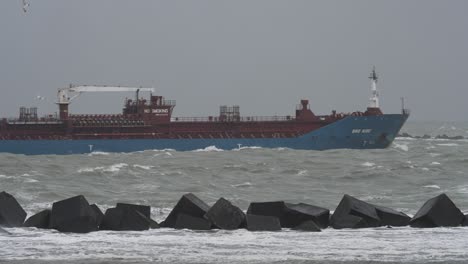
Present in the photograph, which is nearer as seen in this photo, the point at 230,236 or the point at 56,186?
the point at 230,236

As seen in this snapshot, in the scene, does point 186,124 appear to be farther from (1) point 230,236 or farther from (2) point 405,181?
(1) point 230,236

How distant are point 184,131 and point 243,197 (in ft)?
108

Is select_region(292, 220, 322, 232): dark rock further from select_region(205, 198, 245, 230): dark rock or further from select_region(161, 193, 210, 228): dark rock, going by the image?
select_region(161, 193, 210, 228): dark rock

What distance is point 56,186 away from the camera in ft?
82.9

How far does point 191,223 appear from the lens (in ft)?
50.3

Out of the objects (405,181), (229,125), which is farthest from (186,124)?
(405,181)

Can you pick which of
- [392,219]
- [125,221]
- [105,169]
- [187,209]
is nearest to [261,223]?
[187,209]

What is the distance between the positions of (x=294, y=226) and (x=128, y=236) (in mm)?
3739

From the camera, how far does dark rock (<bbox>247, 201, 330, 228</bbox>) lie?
15656 millimetres

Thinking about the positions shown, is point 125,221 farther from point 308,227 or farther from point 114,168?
point 114,168

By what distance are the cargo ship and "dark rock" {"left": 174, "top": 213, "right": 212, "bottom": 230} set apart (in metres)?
38.5

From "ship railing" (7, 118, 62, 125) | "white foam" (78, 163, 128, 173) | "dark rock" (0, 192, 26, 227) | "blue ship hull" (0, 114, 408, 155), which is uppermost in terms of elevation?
"ship railing" (7, 118, 62, 125)

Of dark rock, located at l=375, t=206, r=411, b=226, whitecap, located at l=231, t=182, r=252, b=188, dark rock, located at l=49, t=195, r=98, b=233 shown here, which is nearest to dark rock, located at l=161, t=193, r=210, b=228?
dark rock, located at l=49, t=195, r=98, b=233

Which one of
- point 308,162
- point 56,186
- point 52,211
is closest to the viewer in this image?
point 52,211
